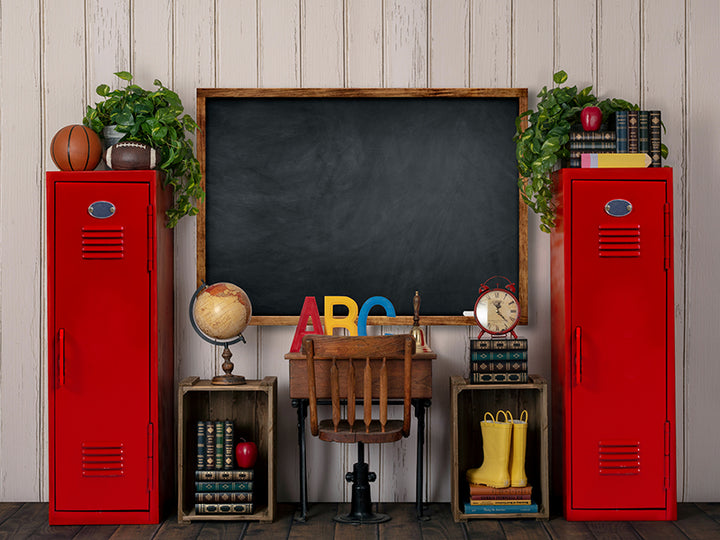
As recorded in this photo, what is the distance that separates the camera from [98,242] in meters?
3.32

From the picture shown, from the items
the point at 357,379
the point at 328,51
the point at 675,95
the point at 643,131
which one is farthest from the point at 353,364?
the point at 675,95

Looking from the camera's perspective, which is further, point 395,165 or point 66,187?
point 395,165

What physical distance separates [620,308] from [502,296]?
0.54m

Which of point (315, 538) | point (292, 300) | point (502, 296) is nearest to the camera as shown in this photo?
point (315, 538)

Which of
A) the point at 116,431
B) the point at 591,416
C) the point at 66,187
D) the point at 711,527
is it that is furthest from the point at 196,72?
the point at 711,527

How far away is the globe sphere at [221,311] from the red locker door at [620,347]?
5.18 feet

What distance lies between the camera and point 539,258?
3758 mm

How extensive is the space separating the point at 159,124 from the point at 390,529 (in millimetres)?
2178

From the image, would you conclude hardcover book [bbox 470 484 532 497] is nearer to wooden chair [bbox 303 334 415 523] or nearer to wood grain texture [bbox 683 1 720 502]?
wooden chair [bbox 303 334 415 523]

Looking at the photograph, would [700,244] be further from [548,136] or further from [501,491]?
[501,491]

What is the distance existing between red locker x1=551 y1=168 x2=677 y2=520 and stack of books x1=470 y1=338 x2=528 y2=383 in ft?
0.71

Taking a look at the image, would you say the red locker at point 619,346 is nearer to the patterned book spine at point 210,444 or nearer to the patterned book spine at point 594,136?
the patterned book spine at point 594,136

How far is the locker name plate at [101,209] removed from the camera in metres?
3.32

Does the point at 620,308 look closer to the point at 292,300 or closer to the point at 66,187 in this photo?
the point at 292,300
